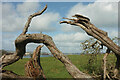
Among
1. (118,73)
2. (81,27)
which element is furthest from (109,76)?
(81,27)

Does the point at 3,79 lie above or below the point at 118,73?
above

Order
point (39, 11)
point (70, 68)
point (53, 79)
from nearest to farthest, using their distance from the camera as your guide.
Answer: point (70, 68)
point (39, 11)
point (53, 79)

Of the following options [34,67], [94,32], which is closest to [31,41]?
[34,67]

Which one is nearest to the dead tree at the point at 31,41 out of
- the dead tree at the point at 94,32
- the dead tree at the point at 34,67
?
the dead tree at the point at 34,67

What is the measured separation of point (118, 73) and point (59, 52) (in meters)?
4.75

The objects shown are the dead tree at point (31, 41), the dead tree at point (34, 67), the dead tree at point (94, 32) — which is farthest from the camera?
the dead tree at point (94, 32)

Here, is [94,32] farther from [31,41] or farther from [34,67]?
[34,67]

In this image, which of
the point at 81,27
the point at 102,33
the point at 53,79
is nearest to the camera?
the point at 102,33

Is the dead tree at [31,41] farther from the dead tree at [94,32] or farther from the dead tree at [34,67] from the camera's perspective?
the dead tree at [94,32]

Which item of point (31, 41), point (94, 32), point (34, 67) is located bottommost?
point (34, 67)

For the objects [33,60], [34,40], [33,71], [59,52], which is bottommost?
[33,71]

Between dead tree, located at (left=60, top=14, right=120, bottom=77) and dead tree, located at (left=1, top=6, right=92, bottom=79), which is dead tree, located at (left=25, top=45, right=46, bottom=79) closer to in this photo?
dead tree, located at (left=1, top=6, right=92, bottom=79)

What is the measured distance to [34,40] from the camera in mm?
4734

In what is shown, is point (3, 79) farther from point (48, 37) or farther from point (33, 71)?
point (48, 37)
